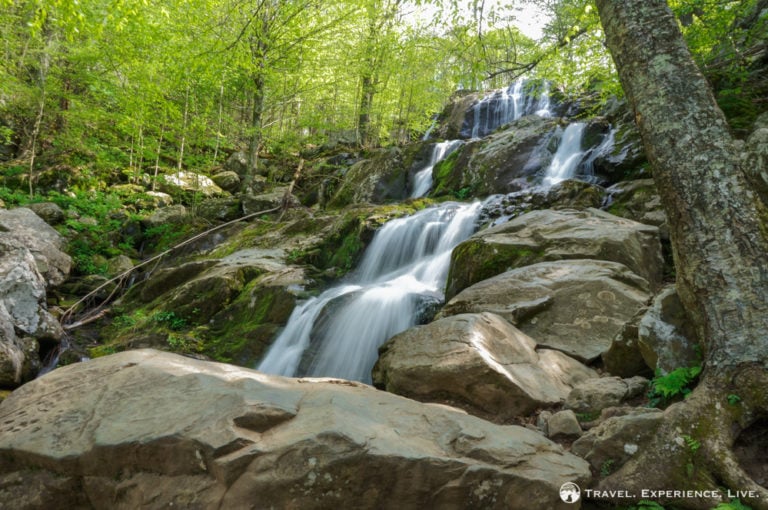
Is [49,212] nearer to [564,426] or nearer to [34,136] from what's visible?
[34,136]

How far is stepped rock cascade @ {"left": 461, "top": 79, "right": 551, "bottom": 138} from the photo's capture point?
18219 mm

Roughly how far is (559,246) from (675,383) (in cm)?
342

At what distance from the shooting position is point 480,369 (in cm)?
364

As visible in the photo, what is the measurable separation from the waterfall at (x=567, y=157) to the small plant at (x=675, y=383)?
8.04 m

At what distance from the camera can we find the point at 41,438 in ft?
8.31

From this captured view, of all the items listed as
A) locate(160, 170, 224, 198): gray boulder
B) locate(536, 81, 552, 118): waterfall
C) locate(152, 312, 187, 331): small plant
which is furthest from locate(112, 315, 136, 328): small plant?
locate(536, 81, 552, 118): waterfall

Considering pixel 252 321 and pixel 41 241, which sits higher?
pixel 41 241

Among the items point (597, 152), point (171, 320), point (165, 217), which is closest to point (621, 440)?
point (171, 320)

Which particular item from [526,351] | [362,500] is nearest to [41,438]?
[362,500]

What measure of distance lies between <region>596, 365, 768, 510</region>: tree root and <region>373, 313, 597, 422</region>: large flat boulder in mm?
1217

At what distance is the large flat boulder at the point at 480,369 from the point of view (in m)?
3.60

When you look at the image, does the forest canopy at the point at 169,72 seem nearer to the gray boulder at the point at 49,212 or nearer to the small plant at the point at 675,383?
the gray boulder at the point at 49,212

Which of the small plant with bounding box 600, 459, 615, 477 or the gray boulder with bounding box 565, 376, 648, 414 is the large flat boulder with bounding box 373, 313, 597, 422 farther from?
the small plant with bounding box 600, 459, 615, 477

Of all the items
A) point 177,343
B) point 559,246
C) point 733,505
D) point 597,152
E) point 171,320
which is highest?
point 597,152
